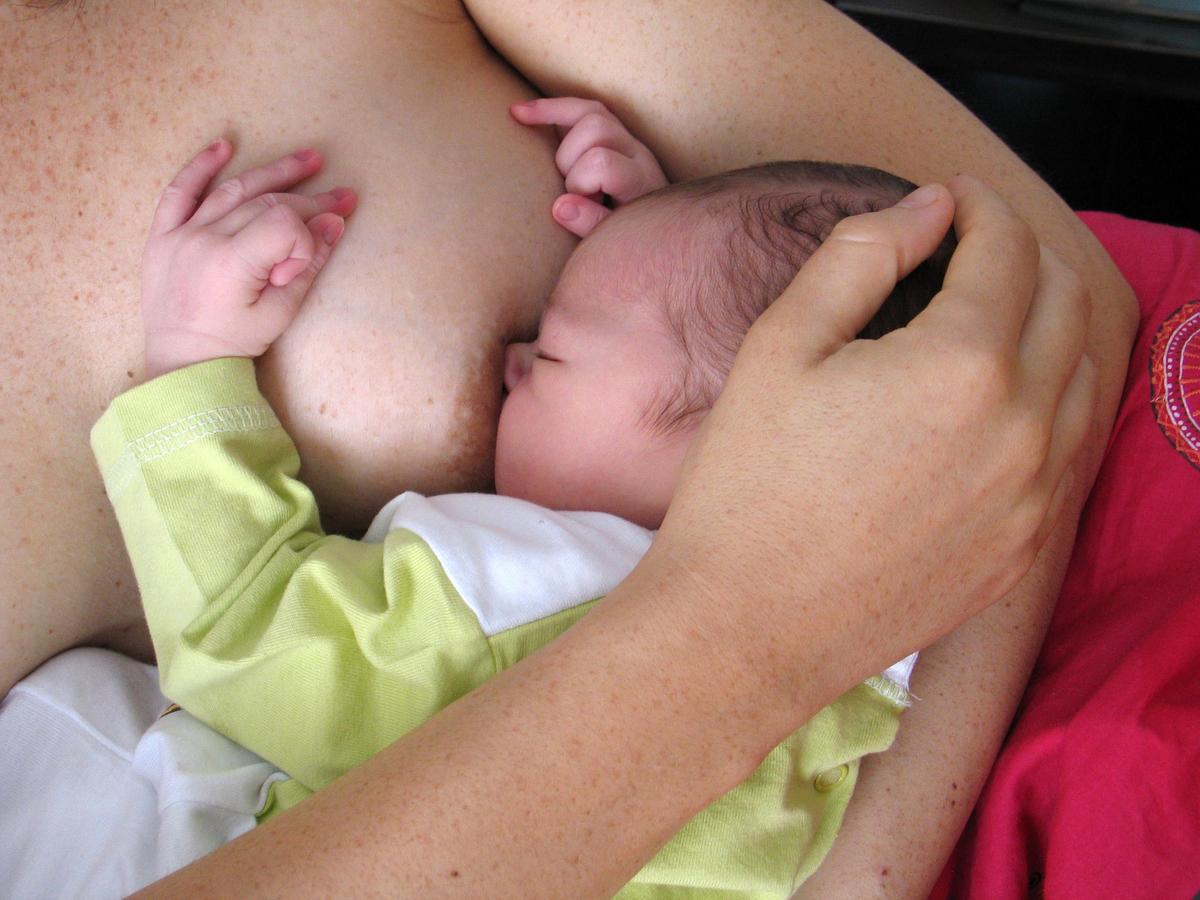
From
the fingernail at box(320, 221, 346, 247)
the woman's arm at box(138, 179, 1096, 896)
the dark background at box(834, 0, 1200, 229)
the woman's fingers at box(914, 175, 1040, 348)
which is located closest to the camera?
the woman's arm at box(138, 179, 1096, 896)

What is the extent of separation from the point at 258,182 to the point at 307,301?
0.11m

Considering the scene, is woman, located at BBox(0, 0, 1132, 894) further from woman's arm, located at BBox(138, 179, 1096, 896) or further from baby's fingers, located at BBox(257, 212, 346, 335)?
woman's arm, located at BBox(138, 179, 1096, 896)

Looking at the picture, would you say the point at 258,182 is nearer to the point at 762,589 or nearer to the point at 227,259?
the point at 227,259

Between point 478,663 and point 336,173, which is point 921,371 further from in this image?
point 336,173

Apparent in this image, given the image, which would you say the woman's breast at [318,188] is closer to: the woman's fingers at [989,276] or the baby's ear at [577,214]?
the baby's ear at [577,214]

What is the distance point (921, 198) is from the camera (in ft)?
2.80

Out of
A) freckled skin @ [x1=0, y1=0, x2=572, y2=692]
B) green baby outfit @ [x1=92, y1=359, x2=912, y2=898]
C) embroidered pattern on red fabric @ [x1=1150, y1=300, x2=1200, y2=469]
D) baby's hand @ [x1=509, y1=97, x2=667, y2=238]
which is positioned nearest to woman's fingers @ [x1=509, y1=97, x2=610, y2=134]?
baby's hand @ [x1=509, y1=97, x2=667, y2=238]

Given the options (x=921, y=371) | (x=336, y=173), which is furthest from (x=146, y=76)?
(x=921, y=371)

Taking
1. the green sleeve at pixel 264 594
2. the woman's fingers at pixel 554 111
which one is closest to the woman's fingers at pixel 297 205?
the green sleeve at pixel 264 594

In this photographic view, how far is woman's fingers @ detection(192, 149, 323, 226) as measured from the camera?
929 millimetres

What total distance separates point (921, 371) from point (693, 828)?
0.37 meters

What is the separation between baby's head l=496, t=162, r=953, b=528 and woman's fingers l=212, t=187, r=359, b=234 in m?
0.21

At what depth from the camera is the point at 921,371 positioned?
71 centimetres

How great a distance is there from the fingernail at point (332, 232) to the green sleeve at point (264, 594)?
0.44 feet
